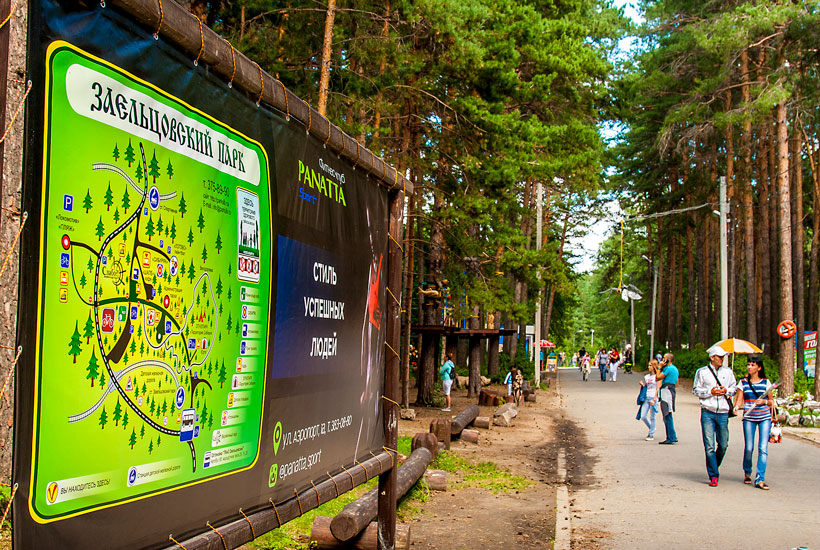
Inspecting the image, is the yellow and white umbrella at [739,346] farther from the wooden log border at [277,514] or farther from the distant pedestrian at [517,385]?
the wooden log border at [277,514]

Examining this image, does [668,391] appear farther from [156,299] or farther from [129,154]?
[129,154]

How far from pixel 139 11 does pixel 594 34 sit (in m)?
31.5

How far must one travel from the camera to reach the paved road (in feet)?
27.9

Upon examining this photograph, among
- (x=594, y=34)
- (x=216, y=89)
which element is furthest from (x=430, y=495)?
(x=594, y=34)

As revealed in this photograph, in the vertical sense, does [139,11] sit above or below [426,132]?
below

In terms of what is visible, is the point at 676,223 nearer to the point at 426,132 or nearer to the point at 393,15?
the point at 426,132

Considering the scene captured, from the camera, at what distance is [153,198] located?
10.9ft

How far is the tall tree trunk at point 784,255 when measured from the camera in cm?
2748

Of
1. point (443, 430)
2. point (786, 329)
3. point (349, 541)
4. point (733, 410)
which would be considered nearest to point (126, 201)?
point (349, 541)

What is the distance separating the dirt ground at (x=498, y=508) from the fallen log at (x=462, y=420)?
0.97 feet

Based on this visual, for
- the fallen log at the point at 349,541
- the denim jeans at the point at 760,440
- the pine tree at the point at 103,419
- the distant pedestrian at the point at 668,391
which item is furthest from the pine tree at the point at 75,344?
the distant pedestrian at the point at 668,391

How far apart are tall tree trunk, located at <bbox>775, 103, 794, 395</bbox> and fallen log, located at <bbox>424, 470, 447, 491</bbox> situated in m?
19.3

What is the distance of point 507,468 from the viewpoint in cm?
1433

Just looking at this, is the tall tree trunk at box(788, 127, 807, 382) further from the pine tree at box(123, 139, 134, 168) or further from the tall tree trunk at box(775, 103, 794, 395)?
the pine tree at box(123, 139, 134, 168)
